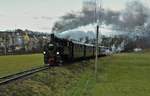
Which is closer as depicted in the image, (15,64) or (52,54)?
(52,54)

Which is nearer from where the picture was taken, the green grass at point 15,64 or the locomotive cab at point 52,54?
the green grass at point 15,64

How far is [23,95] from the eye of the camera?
2680cm

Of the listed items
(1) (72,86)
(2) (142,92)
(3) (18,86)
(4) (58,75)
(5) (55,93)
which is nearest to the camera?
(3) (18,86)

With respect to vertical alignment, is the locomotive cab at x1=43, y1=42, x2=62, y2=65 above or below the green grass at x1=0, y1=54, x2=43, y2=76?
above

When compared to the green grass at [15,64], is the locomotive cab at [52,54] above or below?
above

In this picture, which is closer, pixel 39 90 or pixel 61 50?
pixel 39 90

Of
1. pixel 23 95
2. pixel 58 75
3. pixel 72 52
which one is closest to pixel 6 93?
pixel 23 95

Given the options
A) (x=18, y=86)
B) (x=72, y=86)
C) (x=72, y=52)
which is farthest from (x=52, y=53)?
(x=18, y=86)

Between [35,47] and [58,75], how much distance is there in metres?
143

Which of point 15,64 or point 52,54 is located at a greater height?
point 52,54

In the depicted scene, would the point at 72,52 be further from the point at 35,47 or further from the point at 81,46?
the point at 35,47

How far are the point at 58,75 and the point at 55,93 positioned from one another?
9523 millimetres

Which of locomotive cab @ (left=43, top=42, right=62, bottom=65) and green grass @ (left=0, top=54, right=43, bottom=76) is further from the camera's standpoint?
locomotive cab @ (left=43, top=42, right=62, bottom=65)

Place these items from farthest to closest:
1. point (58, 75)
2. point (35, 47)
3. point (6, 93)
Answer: point (35, 47), point (58, 75), point (6, 93)
